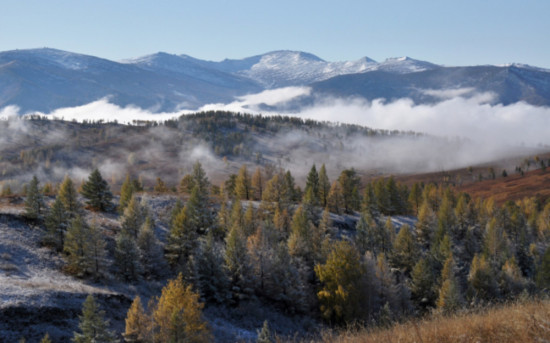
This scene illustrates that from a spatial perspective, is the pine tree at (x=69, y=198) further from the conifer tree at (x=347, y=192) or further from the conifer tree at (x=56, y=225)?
the conifer tree at (x=347, y=192)

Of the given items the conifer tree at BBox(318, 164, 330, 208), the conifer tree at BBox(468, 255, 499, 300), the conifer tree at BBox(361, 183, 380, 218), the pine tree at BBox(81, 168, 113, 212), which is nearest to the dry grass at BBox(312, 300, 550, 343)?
the conifer tree at BBox(468, 255, 499, 300)

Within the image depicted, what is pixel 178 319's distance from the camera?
29.8 m

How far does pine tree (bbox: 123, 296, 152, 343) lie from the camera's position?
32500 mm

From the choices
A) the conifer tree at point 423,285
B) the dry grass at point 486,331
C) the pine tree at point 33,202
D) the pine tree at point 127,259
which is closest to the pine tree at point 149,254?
the pine tree at point 127,259

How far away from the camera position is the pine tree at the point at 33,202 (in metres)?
55.4

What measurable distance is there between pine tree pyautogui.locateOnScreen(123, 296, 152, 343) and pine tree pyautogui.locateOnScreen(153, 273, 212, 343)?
92 cm

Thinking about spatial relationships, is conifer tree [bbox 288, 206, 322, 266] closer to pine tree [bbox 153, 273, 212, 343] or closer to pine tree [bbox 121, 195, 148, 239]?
pine tree [bbox 121, 195, 148, 239]

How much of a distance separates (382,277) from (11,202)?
61.6 metres

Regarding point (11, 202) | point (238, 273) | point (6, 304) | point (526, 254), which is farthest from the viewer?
point (526, 254)

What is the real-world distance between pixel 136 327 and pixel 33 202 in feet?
113

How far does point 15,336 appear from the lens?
1225 inches

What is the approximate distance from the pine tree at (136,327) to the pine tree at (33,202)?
107ft

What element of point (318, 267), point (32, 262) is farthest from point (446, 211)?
point (32, 262)

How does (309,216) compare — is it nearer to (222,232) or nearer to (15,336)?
(222,232)
